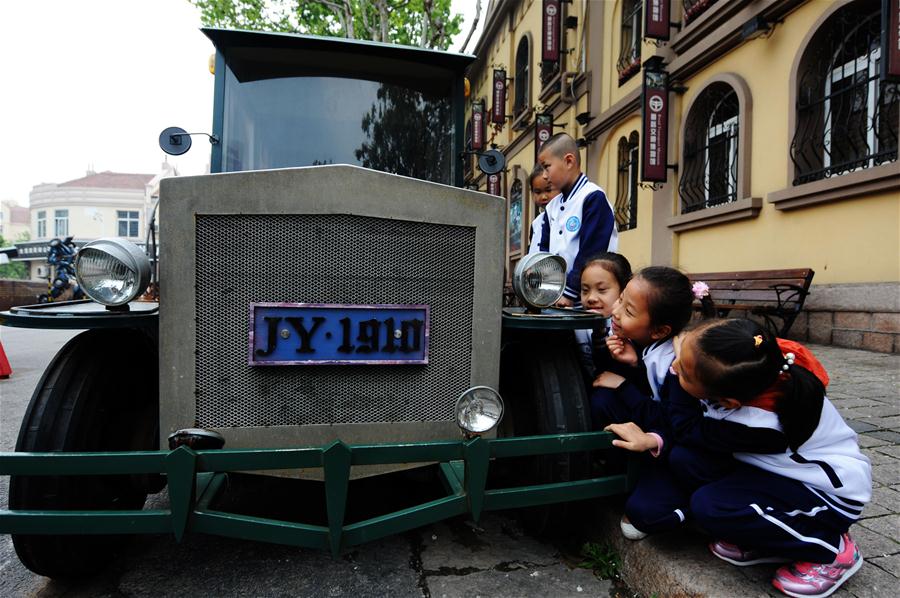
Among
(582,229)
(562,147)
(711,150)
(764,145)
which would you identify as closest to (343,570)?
(582,229)

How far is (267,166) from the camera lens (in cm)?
264

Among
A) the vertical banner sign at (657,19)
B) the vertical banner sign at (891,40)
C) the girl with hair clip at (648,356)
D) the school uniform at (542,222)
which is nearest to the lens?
the girl with hair clip at (648,356)

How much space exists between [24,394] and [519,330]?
5.09 meters

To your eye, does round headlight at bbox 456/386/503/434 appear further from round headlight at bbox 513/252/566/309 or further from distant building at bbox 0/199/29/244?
distant building at bbox 0/199/29/244

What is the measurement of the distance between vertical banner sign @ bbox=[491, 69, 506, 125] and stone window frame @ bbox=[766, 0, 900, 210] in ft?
38.5

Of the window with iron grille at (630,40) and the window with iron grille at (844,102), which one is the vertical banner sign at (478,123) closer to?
the window with iron grille at (630,40)

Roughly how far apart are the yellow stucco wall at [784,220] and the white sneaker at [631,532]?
4950 mm

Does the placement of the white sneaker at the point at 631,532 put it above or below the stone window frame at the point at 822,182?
below

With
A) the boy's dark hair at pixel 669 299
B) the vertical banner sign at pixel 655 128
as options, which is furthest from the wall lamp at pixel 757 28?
the boy's dark hair at pixel 669 299

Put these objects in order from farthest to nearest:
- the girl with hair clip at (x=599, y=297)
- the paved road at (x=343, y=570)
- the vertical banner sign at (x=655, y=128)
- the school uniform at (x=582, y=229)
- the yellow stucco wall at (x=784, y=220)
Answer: the vertical banner sign at (x=655, y=128)
the yellow stucco wall at (x=784, y=220)
the school uniform at (x=582, y=229)
the girl with hair clip at (x=599, y=297)
the paved road at (x=343, y=570)

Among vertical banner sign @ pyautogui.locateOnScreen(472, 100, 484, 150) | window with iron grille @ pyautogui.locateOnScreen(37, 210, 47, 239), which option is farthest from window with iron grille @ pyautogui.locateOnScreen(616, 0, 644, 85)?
window with iron grille @ pyautogui.locateOnScreen(37, 210, 47, 239)

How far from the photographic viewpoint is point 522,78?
16.3 meters

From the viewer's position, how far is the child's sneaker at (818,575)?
1.55 m

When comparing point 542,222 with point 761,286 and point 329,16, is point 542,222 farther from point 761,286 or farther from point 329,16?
point 329,16
